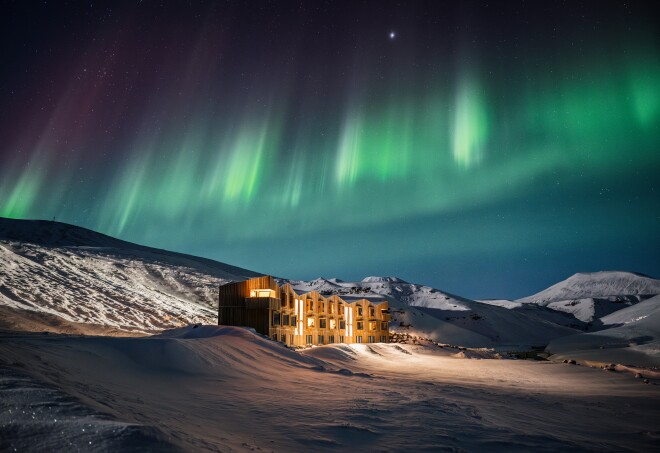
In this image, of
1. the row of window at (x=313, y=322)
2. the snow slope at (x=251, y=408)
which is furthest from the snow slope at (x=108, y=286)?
the snow slope at (x=251, y=408)

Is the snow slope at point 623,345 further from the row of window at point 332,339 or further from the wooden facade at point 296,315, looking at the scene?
the wooden facade at point 296,315

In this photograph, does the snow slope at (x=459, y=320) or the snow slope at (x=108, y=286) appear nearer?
the snow slope at (x=108, y=286)

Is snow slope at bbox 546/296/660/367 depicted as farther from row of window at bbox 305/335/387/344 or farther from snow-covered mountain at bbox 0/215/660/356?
row of window at bbox 305/335/387/344

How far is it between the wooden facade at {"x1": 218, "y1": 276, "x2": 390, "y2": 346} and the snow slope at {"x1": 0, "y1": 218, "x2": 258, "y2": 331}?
1383 centimetres

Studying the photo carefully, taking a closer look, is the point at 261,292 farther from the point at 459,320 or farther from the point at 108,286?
the point at 459,320

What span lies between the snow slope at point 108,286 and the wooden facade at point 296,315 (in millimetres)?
13835

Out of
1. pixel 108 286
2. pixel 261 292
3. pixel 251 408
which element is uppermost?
pixel 108 286

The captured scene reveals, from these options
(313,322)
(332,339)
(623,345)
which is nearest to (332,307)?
(332,339)

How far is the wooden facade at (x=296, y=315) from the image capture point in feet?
133

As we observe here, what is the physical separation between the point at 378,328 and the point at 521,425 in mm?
54785

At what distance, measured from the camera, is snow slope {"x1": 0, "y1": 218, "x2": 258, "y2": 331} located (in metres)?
46.1

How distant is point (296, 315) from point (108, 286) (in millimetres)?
32917

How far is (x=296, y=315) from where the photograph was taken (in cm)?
4938

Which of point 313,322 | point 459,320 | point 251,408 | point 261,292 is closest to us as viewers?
point 251,408
